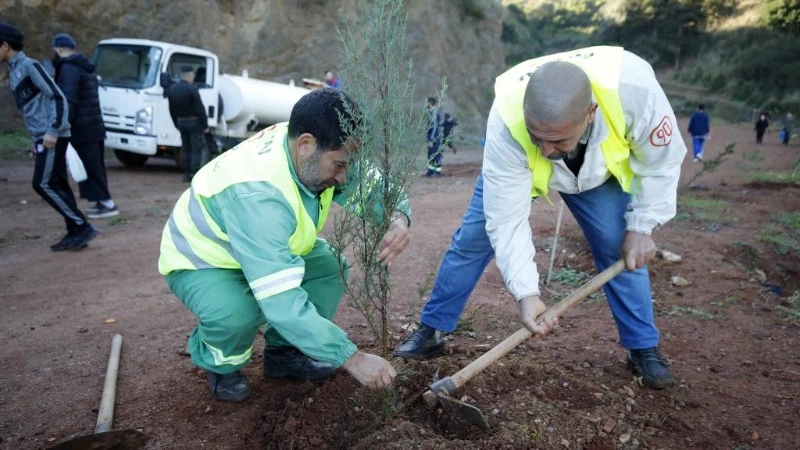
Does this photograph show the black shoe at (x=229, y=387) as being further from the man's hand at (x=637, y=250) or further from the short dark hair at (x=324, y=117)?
the man's hand at (x=637, y=250)

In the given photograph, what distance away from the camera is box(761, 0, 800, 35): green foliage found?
37.8 metres

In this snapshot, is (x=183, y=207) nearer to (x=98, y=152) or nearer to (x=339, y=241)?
(x=339, y=241)

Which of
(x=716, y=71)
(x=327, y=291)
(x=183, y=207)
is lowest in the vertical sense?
(x=716, y=71)

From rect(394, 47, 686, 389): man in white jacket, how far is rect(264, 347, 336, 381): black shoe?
2.69ft

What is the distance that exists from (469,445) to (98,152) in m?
5.43

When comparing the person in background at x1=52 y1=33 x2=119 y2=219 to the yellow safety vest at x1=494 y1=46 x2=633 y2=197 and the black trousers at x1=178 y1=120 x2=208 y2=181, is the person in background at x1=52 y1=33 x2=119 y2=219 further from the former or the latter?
the yellow safety vest at x1=494 y1=46 x2=633 y2=197

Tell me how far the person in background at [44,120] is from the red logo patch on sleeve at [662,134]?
4.94 meters

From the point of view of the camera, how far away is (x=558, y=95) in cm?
220

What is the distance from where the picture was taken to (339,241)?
2.64 metres

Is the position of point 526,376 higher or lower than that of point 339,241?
lower

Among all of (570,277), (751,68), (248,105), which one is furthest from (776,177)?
(751,68)

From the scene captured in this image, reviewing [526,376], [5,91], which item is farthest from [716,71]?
[526,376]

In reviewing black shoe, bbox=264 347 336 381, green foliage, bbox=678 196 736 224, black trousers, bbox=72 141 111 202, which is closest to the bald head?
black shoe, bbox=264 347 336 381

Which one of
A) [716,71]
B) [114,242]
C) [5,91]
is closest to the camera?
[114,242]
